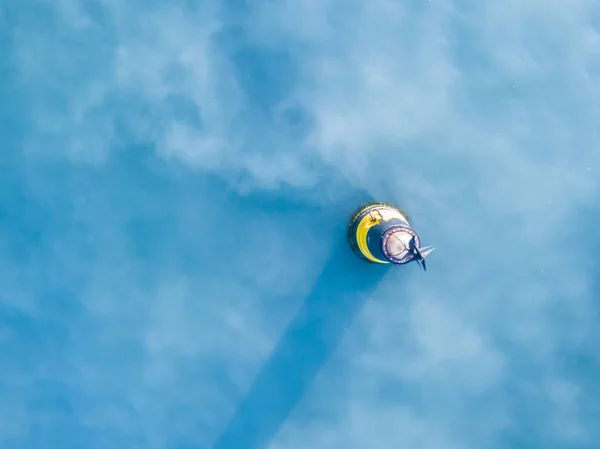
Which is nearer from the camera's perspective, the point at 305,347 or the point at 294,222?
the point at 294,222

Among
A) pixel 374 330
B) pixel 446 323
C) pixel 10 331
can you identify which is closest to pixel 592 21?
pixel 446 323

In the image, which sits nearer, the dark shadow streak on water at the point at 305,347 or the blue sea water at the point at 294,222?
the blue sea water at the point at 294,222

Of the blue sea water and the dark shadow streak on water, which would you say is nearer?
the blue sea water

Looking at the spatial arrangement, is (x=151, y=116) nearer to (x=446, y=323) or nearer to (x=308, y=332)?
(x=308, y=332)

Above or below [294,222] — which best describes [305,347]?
below
